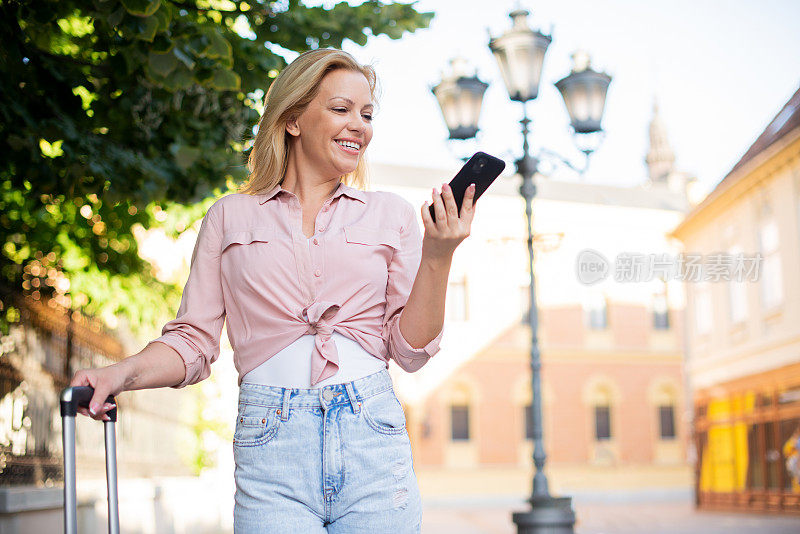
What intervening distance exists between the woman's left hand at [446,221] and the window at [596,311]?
36.1m

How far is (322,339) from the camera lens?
216cm

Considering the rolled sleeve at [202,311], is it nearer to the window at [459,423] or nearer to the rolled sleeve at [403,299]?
the rolled sleeve at [403,299]

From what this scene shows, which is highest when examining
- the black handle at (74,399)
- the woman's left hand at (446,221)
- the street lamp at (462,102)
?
the street lamp at (462,102)

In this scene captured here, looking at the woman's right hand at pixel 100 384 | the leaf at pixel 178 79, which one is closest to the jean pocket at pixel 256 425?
the woman's right hand at pixel 100 384

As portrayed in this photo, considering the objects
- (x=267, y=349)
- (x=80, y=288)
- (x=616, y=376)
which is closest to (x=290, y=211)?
(x=267, y=349)

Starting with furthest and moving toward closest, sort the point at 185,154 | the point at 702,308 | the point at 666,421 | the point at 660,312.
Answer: the point at 660,312, the point at 666,421, the point at 702,308, the point at 185,154

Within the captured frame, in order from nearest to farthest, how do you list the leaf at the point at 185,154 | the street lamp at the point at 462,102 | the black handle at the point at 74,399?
1. the black handle at the point at 74,399
2. the leaf at the point at 185,154
3. the street lamp at the point at 462,102

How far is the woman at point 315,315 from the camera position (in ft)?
6.77

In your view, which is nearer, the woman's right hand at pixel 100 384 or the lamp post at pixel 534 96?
the woman's right hand at pixel 100 384

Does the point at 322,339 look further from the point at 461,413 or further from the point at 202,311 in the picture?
the point at 461,413

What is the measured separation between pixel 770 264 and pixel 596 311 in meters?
15.1

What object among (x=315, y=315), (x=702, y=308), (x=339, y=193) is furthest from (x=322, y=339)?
(x=702, y=308)

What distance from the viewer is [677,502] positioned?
33.2 m

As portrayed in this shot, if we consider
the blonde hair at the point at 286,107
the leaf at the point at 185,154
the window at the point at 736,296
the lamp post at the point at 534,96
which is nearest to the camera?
the blonde hair at the point at 286,107
